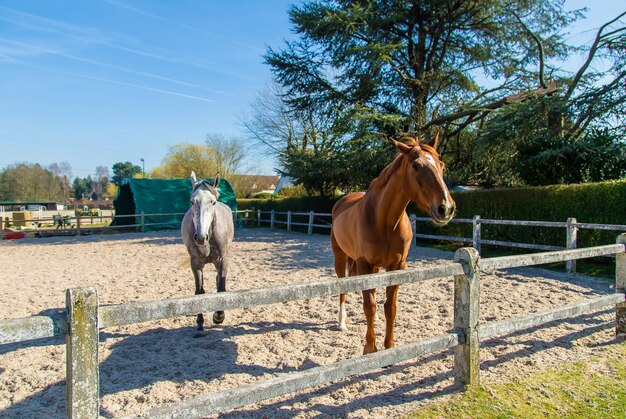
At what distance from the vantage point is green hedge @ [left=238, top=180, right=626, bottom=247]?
28.2 ft

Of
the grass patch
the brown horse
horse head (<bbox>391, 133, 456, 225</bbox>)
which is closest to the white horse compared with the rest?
the brown horse

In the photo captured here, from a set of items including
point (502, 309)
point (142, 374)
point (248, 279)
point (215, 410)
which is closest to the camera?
point (215, 410)

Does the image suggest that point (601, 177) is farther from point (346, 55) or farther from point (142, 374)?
point (142, 374)

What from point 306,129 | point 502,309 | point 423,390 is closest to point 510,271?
point 502,309

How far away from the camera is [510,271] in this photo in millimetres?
8422

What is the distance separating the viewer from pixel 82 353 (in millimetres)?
1602

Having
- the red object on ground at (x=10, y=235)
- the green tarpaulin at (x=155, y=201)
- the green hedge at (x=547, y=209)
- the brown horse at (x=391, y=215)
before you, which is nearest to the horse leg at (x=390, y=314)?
the brown horse at (x=391, y=215)

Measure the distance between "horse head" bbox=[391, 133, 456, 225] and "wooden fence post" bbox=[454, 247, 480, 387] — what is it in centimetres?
36

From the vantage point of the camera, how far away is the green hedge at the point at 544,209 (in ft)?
28.2

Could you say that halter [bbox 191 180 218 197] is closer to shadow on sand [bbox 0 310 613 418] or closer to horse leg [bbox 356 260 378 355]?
shadow on sand [bbox 0 310 613 418]

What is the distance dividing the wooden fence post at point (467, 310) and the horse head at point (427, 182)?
358 mm

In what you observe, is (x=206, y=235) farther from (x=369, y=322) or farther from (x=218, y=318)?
(x=369, y=322)

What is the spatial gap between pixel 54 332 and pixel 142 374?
91.7 inches

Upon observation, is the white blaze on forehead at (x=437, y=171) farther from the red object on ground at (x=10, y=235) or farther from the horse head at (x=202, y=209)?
the red object on ground at (x=10, y=235)
